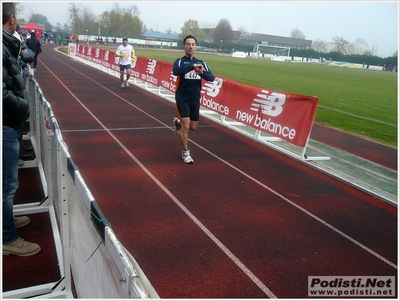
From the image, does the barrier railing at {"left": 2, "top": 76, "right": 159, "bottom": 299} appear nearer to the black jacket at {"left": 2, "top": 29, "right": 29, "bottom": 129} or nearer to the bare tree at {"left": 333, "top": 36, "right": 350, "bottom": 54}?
the black jacket at {"left": 2, "top": 29, "right": 29, "bottom": 129}

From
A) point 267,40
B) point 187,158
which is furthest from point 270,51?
point 187,158

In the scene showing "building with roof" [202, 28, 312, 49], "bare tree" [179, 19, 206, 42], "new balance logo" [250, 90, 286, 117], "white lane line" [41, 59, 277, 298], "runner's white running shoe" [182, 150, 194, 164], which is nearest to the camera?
"white lane line" [41, 59, 277, 298]

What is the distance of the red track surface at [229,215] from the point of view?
368 centimetres

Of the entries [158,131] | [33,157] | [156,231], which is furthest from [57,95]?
[156,231]

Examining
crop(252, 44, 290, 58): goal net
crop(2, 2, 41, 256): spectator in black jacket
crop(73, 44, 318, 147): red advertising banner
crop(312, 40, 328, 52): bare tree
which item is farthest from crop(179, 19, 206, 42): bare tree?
crop(2, 2, 41, 256): spectator in black jacket

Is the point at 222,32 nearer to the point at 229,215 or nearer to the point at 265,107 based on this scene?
the point at 265,107

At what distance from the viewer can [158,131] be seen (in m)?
9.20

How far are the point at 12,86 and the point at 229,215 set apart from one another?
9.99 feet

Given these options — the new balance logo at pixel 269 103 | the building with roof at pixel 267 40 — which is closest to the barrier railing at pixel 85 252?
the new balance logo at pixel 269 103

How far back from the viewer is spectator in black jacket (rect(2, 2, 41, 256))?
9.98ft

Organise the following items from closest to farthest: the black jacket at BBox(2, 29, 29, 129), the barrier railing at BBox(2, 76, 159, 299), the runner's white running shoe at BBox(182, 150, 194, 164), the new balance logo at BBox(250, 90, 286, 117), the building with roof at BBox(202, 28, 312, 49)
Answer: the barrier railing at BBox(2, 76, 159, 299), the black jacket at BBox(2, 29, 29, 129), the runner's white running shoe at BBox(182, 150, 194, 164), the new balance logo at BBox(250, 90, 286, 117), the building with roof at BBox(202, 28, 312, 49)

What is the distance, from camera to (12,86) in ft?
10.4

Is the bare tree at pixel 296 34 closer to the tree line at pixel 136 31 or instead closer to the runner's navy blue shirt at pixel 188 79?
the tree line at pixel 136 31

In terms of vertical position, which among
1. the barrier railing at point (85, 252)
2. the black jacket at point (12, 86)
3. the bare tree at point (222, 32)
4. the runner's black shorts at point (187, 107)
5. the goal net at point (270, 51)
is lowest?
the barrier railing at point (85, 252)
